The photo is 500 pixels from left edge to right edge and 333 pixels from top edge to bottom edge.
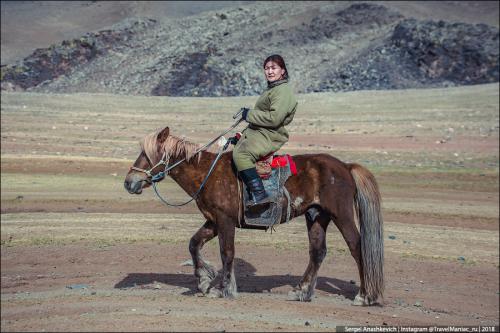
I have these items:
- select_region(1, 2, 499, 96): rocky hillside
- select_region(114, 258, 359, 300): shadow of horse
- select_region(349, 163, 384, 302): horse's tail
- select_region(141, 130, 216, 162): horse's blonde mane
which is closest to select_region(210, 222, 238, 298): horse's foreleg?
select_region(114, 258, 359, 300): shadow of horse

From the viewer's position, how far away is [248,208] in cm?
1020

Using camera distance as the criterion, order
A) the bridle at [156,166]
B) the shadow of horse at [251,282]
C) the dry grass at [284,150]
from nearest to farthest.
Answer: the bridle at [156,166] < the shadow of horse at [251,282] < the dry grass at [284,150]

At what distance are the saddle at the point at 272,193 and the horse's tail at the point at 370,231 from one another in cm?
101

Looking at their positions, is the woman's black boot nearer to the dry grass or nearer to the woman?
the woman

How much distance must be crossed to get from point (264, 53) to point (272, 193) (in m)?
55.9

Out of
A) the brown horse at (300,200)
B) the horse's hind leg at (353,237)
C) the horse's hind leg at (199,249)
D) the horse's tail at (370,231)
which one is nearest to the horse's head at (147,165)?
the brown horse at (300,200)

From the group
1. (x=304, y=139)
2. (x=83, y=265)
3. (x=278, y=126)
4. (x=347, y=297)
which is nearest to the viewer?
(x=278, y=126)

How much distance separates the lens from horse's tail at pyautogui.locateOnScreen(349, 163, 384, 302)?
10352mm

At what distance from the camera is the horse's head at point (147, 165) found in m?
10.3

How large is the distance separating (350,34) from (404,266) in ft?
181

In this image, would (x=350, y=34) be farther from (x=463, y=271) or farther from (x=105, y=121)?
(x=463, y=271)

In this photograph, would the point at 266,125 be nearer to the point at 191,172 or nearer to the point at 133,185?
the point at 191,172

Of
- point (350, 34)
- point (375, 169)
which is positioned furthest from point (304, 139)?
point (350, 34)

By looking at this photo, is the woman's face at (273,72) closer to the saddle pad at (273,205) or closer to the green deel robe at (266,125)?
the green deel robe at (266,125)
